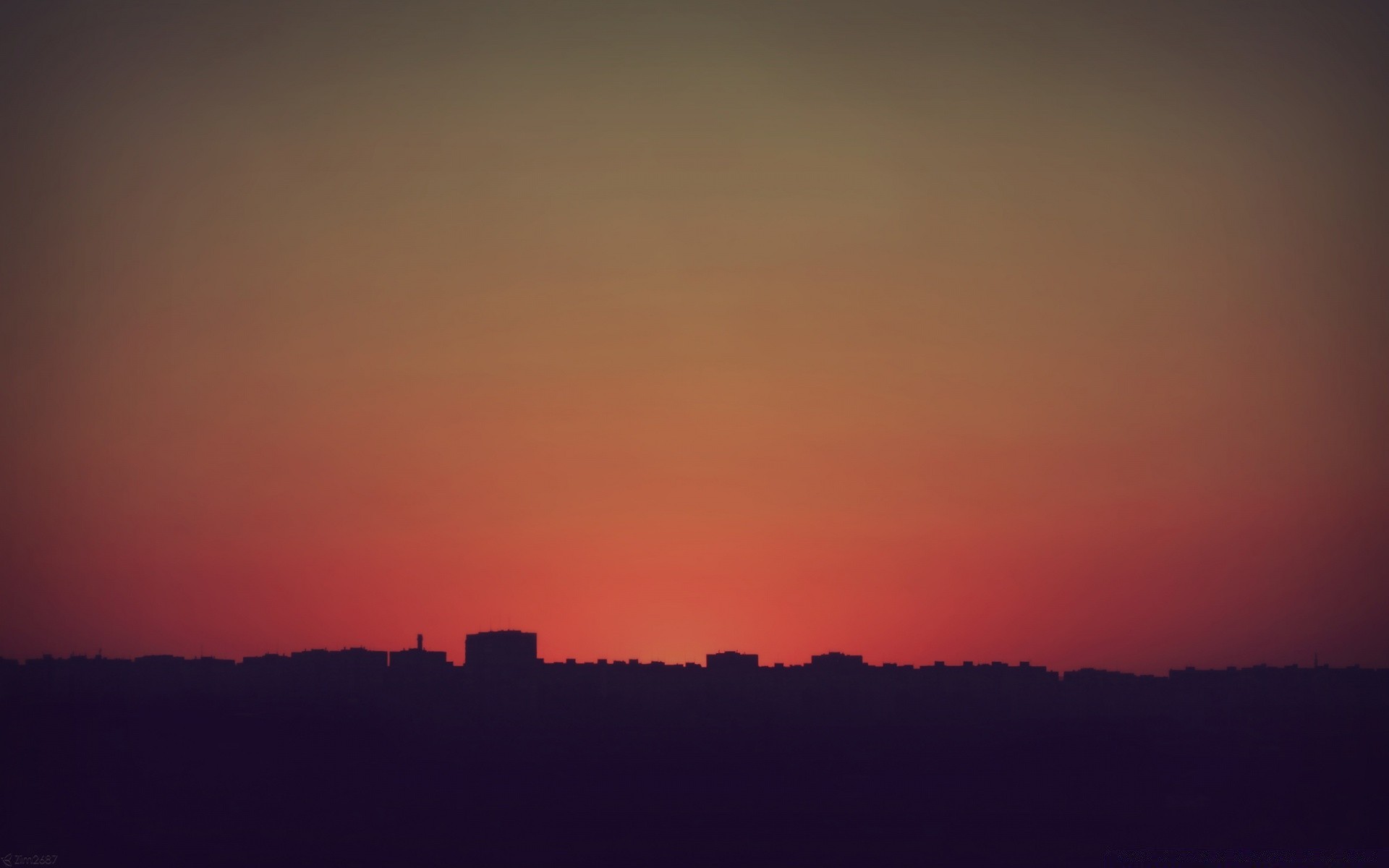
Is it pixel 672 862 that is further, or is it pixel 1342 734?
pixel 1342 734

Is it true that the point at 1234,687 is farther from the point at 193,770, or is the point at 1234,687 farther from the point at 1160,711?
the point at 193,770

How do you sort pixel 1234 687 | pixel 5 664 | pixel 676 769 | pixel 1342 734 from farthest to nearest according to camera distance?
1. pixel 1234 687
2. pixel 1342 734
3. pixel 676 769
4. pixel 5 664

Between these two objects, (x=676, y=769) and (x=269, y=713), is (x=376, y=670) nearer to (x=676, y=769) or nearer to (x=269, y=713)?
(x=269, y=713)

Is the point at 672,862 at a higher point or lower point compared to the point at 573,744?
lower

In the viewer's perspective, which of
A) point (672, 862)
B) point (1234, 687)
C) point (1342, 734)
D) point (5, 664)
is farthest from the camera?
point (1234, 687)

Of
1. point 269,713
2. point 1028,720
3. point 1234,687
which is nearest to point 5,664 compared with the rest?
point 269,713

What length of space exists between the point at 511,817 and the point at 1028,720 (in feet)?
104

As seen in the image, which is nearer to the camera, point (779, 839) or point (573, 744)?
point (779, 839)

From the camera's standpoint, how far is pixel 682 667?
95.6 m

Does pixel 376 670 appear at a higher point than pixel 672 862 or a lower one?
higher

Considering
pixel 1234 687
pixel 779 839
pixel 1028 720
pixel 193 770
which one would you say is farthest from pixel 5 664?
pixel 1234 687

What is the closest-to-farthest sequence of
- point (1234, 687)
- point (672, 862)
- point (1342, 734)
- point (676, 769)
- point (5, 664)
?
point (5, 664), point (672, 862), point (676, 769), point (1342, 734), point (1234, 687)

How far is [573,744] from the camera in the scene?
87.6 meters

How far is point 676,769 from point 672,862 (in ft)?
26.3
